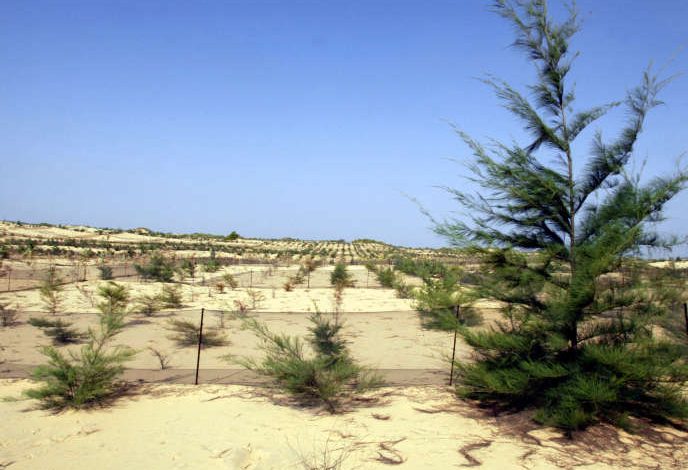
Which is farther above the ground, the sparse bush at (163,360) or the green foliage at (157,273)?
the green foliage at (157,273)

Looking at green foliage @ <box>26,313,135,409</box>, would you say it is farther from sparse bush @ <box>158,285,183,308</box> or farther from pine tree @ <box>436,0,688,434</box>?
sparse bush @ <box>158,285,183,308</box>

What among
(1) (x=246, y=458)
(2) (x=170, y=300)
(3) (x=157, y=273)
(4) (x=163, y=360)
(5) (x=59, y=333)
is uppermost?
(3) (x=157, y=273)

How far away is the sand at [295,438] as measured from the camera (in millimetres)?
6312

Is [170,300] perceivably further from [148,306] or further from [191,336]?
[191,336]

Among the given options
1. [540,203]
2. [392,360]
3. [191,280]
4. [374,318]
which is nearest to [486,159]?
[540,203]

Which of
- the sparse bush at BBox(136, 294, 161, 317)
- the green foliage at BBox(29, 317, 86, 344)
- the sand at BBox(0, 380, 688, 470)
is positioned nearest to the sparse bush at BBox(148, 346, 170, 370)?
the sand at BBox(0, 380, 688, 470)

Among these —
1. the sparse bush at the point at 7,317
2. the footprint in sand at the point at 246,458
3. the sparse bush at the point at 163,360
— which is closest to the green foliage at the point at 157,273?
the sparse bush at the point at 7,317

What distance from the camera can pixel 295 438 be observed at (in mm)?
7109

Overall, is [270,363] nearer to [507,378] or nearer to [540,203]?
[507,378]

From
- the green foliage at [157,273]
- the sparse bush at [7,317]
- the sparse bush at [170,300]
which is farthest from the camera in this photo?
the green foliage at [157,273]

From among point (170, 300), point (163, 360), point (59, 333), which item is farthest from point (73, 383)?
point (170, 300)

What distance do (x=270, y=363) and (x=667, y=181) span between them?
7.30m

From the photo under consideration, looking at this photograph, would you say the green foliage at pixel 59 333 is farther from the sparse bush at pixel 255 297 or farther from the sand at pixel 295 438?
the sparse bush at pixel 255 297

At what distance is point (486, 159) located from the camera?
327 inches
